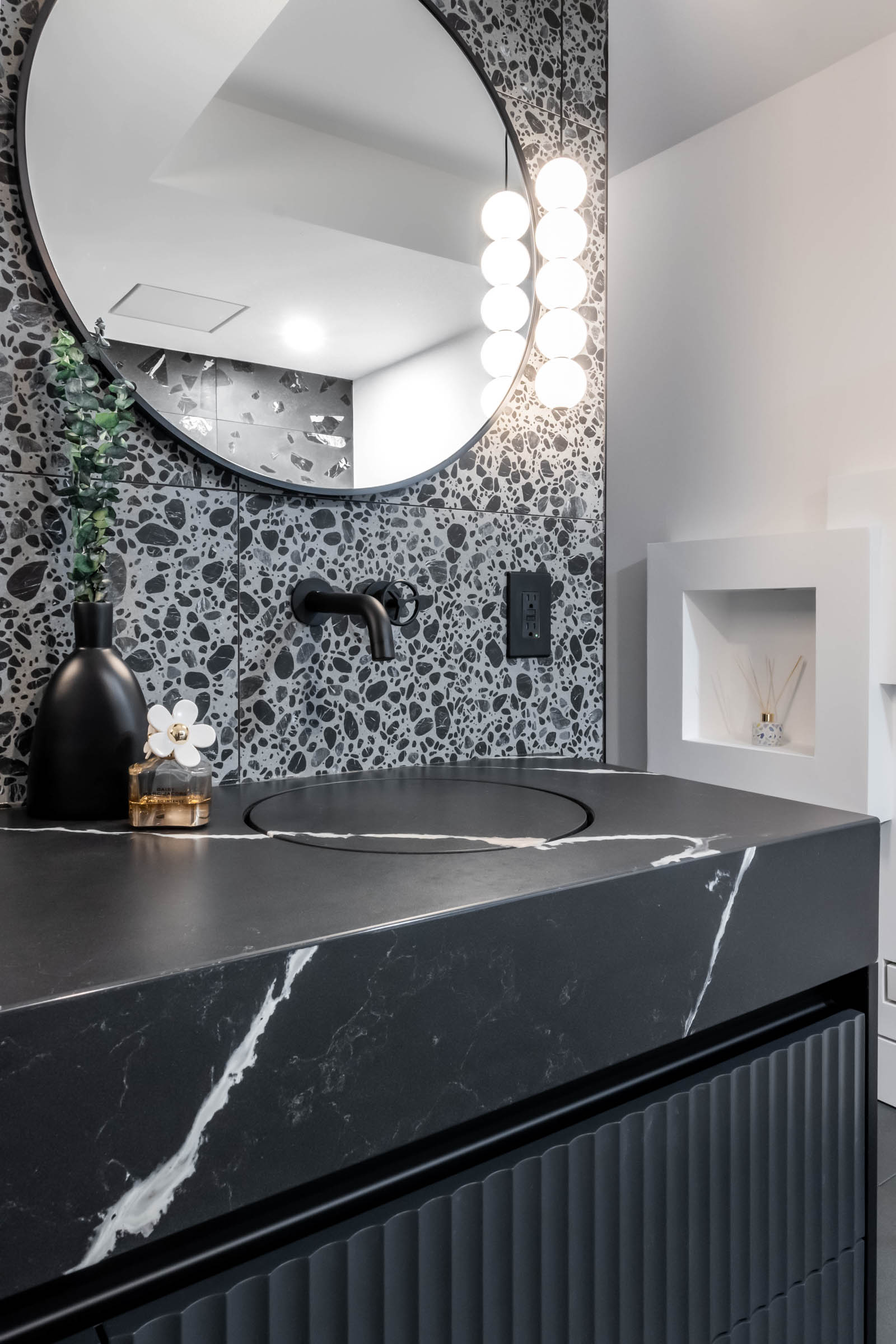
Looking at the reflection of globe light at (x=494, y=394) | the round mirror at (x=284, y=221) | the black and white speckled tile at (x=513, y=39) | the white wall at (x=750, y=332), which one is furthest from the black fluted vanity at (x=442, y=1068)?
the white wall at (x=750, y=332)

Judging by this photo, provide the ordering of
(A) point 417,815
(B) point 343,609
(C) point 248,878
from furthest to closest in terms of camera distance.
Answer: (B) point 343,609
(A) point 417,815
(C) point 248,878

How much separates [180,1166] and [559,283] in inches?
46.3

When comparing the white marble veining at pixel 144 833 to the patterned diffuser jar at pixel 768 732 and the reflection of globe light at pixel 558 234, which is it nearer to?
the reflection of globe light at pixel 558 234

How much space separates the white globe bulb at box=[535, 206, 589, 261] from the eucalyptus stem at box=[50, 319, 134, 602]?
0.68 m

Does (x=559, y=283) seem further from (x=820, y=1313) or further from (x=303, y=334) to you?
(x=820, y=1313)

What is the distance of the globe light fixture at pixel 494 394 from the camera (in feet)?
4.03

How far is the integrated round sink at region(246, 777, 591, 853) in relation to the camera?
0.78 metres

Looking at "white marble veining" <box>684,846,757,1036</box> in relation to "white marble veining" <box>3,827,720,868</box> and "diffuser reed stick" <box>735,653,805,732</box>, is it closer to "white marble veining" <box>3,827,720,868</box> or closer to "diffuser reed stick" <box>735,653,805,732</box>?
"white marble veining" <box>3,827,720,868</box>

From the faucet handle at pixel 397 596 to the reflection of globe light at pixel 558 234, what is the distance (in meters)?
0.52

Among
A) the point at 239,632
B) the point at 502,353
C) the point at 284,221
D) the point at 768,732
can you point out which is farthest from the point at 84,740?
the point at 768,732

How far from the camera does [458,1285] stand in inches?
24.3

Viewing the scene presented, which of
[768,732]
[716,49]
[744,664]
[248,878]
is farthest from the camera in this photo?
[744,664]

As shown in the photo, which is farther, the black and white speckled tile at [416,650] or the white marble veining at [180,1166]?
the black and white speckled tile at [416,650]

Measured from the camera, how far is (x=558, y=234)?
128cm
